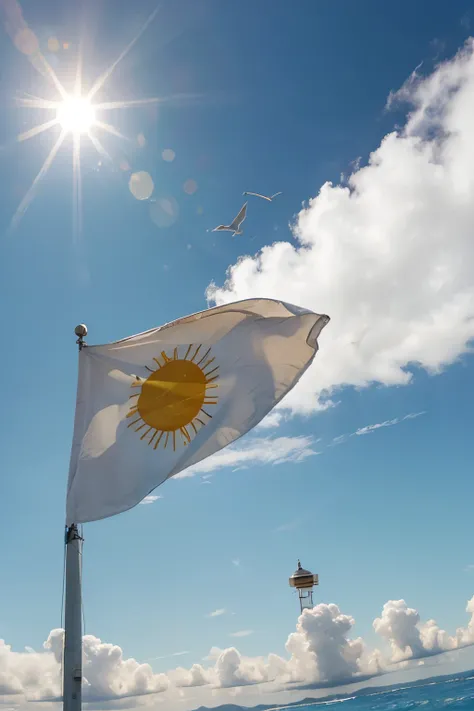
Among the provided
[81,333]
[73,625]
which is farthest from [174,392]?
[73,625]

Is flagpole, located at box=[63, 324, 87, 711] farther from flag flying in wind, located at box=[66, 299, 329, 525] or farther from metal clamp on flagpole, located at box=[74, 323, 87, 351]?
metal clamp on flagpole, located at box=[74, 323, 87, 351]

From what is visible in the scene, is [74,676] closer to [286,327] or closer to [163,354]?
[163,354]

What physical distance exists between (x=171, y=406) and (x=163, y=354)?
46.2 inches

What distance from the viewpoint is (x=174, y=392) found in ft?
36.2

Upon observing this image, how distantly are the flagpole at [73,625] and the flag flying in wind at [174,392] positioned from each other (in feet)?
1.57

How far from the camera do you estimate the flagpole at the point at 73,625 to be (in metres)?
8.61

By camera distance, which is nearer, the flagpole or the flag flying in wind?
the flagpole

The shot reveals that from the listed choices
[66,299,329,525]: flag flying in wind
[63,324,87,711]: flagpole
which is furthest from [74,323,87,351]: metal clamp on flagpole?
[63,324,87,711]: flagpole

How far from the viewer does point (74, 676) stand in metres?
8.67

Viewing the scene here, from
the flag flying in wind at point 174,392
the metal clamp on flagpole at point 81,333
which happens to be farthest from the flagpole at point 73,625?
the metal clamp on flagpole at point 81,333

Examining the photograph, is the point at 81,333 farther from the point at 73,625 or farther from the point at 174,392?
the point at 73,625

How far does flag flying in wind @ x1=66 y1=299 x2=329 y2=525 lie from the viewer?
9930 millimetres

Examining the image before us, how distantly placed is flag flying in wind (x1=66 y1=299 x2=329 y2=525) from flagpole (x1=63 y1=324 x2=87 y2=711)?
0.48 meters

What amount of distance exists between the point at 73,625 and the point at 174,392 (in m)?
4.46
